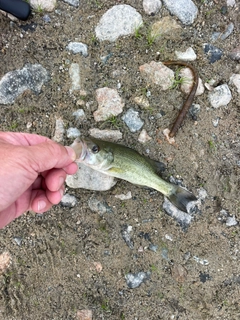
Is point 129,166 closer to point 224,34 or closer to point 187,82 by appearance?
point 187,82

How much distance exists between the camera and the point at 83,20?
405 cm

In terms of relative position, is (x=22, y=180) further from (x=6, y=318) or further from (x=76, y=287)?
(x=6, y=318)

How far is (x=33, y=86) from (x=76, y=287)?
2.20m

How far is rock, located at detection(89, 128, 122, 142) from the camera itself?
3.95 m

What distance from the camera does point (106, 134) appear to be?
3957 mm

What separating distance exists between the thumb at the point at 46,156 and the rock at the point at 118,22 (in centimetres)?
163

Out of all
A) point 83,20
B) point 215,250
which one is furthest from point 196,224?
point 83,20

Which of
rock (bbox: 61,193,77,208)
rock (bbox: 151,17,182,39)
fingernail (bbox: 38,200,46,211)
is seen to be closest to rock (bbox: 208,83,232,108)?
rock (bbox: 151,17,182,39)

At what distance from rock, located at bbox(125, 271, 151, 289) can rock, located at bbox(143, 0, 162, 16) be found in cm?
282

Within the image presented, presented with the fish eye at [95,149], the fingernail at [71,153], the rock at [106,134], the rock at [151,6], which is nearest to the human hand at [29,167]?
the fingernail at [71,153]

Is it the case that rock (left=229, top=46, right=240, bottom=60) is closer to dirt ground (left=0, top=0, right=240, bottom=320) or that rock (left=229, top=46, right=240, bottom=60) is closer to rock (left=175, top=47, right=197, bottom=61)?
rock (left=175, top=47, right=197, bottom=61)

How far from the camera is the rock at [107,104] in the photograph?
3988 mm

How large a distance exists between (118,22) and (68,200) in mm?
1988

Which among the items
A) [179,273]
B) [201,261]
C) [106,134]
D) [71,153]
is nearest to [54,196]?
[71,153]
